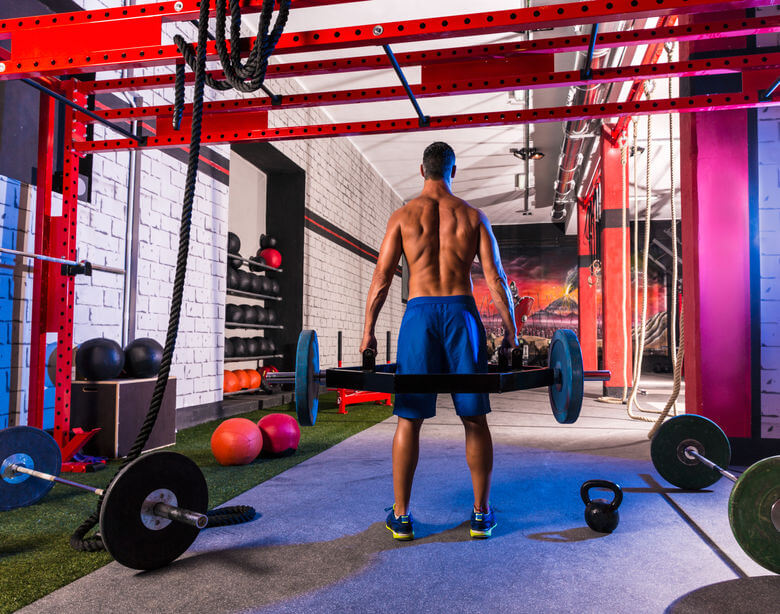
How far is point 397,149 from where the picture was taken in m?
9.35

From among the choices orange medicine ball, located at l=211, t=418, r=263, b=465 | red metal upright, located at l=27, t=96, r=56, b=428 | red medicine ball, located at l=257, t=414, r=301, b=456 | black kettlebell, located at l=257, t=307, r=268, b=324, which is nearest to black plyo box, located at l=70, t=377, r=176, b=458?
red metal upright, located at l=27, t=96, r=56, b=428

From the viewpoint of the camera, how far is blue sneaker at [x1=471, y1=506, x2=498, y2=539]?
2.06 meters

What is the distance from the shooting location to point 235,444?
10.3ft

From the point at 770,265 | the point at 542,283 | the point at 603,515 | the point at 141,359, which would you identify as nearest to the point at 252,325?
the point at 141,359

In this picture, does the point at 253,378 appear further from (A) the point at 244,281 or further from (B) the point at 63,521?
(B) the point at 63,521

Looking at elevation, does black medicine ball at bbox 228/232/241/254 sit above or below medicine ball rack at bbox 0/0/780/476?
below

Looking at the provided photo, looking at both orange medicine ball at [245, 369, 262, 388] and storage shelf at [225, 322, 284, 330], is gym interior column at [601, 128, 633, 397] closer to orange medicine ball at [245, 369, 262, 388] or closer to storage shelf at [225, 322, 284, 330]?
storage shelf at [225, 322, 284, 330]

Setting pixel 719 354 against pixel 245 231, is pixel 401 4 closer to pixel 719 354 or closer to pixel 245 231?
pixel 245 231

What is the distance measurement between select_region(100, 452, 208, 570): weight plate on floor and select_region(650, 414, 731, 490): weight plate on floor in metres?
2.16

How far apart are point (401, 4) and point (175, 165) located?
9.06 feet

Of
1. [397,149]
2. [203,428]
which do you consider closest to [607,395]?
[397,149]

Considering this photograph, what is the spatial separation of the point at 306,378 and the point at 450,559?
81cm

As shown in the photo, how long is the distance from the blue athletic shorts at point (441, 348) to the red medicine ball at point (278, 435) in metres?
1.60

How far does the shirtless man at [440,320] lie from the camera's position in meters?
2.06
